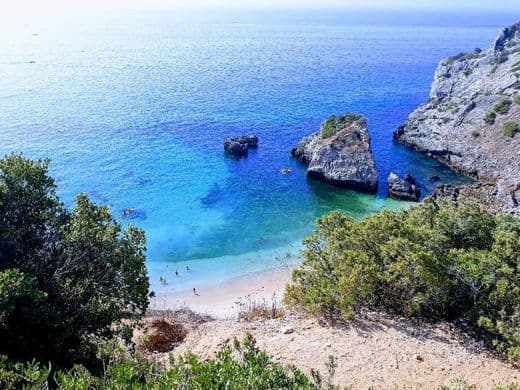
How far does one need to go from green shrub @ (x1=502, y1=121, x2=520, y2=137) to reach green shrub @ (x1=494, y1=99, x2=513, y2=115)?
409 cm

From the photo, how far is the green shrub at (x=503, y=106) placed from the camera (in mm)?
62531

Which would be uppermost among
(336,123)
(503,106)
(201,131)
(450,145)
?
(503,106)

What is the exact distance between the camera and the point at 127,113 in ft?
254

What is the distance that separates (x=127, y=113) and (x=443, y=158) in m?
50.3

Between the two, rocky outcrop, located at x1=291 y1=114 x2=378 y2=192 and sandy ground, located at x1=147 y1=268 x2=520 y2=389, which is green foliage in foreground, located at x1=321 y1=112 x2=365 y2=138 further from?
sandy ground, located at x1=147 y1=268 x2=520 y2=389

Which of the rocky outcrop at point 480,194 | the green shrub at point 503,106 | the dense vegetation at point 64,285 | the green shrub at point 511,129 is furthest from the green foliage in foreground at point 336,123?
the dense vegetation at point 64,285

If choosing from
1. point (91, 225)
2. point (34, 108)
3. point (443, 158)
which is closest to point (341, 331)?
point (91, 225)

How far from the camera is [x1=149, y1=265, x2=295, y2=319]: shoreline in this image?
3362 cm

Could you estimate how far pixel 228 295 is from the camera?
35469 mm

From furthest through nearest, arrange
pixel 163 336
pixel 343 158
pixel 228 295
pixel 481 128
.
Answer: pixel 481 128 < pixel 343 158 < pixel 228 295 < pixel 163 336

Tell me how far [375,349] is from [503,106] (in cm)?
5573

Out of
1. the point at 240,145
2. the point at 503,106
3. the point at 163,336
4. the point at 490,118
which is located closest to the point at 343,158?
the point at 240,145

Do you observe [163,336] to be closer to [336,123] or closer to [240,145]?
[240,145]

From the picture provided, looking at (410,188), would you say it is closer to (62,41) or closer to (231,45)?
(231,45)
